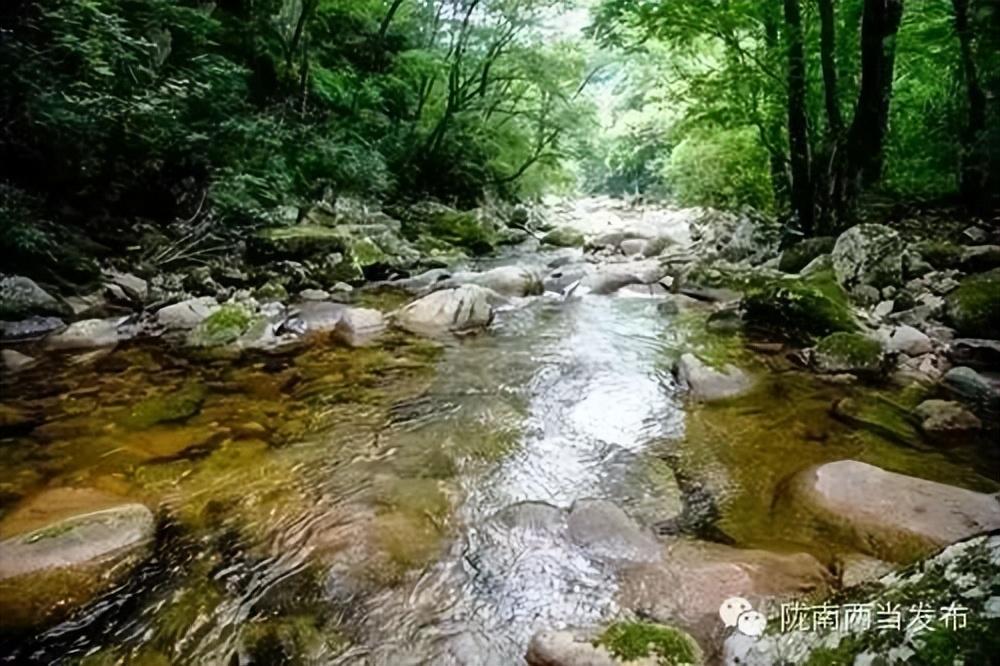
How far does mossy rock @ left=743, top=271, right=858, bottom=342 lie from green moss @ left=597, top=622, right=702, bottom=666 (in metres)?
4.25

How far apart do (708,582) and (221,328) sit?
501 centimetres

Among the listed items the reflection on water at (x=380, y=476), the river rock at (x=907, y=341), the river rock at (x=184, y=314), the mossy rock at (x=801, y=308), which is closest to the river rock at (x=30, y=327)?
the river rock at (x=184, y=314)

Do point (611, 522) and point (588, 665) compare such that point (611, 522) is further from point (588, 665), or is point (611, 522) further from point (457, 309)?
point (457, 309)

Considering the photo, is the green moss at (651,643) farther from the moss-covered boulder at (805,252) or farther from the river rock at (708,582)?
the moss-covered boulder at (805,252)

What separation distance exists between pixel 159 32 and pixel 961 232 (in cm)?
992

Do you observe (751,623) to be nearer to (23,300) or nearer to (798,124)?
(23,300)

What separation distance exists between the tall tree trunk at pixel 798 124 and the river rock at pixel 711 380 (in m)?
5.07

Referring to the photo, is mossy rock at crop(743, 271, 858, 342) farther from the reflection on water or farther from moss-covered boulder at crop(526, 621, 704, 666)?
moss-covered boulder at crop(526, 621, 704, 666)

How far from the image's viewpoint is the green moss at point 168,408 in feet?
14.0

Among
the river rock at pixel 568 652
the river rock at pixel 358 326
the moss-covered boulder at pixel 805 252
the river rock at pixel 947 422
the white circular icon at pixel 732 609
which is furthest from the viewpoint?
the moss-covered boulder at pixel 805 252

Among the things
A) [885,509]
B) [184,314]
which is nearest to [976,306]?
[885,509]

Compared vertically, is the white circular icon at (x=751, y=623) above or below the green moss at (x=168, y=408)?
below

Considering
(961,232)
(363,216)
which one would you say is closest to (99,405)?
(363,216)

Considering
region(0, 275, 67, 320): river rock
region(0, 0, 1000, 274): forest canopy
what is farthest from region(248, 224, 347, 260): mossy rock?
region(0, 275, 67, 320): river rock
